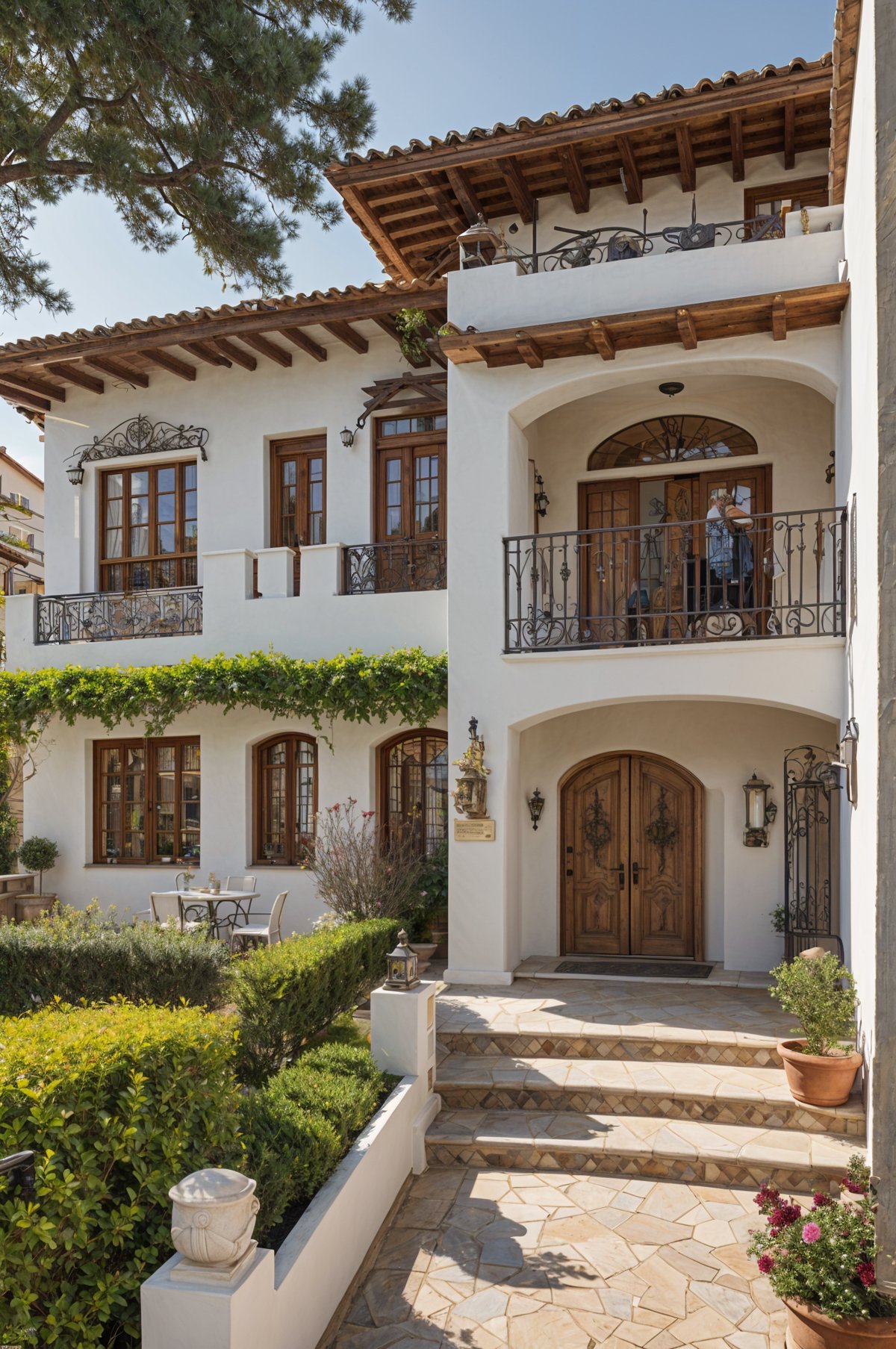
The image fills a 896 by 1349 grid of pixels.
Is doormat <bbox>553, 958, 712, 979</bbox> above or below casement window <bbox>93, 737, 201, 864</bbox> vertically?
below

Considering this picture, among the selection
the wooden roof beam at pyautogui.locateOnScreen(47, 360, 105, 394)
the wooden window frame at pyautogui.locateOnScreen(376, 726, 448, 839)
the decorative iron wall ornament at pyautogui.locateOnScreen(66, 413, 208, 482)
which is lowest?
the wooden window frame at pyautogui.locateOnScreen(376, 726, 448, 839)

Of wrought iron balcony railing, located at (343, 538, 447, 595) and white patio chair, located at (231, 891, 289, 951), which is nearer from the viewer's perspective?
white patio chair, located at (231, 891, 289, 951)

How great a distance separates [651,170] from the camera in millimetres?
11070

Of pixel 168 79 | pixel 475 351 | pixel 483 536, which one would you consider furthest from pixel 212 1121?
pixel 475 351

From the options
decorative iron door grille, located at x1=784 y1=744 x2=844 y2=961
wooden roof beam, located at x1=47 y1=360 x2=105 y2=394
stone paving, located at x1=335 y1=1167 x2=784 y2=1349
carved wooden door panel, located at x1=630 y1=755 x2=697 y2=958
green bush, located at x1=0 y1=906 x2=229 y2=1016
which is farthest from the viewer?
wooden roof beam, located at x1=47 y1=360 x2=105 y2=394

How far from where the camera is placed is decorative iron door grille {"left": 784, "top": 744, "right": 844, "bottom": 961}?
975cm

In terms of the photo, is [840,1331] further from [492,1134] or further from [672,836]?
[672,836]

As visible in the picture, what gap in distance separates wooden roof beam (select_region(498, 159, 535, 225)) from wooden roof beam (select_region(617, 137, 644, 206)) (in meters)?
1.08

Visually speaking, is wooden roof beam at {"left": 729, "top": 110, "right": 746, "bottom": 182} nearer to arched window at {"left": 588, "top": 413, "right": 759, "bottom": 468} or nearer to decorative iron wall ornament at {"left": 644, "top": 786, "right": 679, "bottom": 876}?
arched window at {"left": 588, "top": 413, "right": 759, "bottom": 468}

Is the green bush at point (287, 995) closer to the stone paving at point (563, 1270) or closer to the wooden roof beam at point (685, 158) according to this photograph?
the stone paving at point (563, 1270)

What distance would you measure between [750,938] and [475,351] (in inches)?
265

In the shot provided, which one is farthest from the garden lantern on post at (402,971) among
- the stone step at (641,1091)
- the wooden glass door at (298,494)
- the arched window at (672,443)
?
the arched window at (672,443)

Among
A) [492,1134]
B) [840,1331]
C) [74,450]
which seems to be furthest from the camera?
[74,450]

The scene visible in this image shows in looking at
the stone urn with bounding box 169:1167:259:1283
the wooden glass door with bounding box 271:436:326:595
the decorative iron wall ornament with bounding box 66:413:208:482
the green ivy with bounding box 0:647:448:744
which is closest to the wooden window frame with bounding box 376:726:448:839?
the green ivy with bounding box 0:647:448:744
